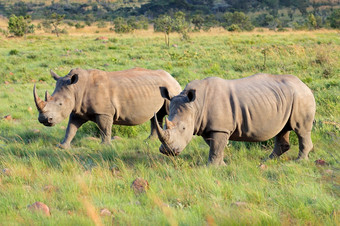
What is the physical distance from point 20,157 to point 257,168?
3.25m

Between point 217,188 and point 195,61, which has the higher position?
point 217,188

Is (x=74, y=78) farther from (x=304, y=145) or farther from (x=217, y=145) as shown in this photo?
(x=304, y=145)

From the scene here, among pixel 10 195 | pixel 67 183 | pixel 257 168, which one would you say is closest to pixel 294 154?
pixel 257 168

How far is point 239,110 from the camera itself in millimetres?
5613

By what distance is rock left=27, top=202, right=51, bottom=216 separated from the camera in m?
3.93

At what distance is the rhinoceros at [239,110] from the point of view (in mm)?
5348

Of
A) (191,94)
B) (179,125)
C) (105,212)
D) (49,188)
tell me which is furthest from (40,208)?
(191,94)

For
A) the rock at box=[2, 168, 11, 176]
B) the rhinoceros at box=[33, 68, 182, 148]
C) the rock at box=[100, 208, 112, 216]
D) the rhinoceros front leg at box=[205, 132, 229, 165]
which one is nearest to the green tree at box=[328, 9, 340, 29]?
the rhinoceros at box=[33, 68, 182, 148]

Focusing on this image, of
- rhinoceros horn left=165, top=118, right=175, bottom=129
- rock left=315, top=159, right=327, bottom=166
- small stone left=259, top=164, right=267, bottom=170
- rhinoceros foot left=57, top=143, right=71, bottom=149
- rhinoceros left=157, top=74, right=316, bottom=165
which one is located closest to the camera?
rhinoceros horn left=165, top=118, right=175, bottom=129

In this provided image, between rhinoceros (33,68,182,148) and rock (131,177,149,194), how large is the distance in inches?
88.3

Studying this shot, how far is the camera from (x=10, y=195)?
4496 mm

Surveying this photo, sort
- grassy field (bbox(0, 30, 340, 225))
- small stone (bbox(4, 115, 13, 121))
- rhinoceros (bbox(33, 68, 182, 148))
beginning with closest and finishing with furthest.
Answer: grassy field (bbox(0, 30, 340, 225)), rhinoceros (bbox(33, 68, 182, 148)), small stone (bbox(4, 115, 13, 121))

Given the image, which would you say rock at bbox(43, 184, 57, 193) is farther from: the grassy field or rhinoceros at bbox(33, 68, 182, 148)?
rhinoceros at bbox(33, 68, 182, 148)

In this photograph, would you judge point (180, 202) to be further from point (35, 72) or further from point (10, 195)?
point (35, 72)
